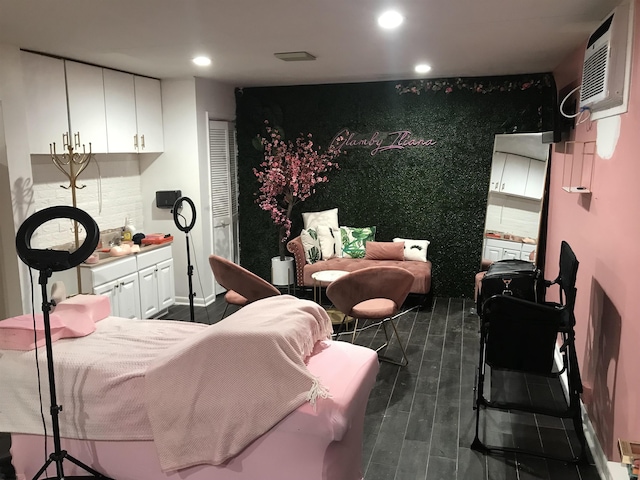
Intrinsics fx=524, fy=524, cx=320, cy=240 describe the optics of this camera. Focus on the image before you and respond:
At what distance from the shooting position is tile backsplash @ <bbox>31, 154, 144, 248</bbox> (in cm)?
437

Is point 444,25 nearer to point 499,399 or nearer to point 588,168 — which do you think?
point 588,168

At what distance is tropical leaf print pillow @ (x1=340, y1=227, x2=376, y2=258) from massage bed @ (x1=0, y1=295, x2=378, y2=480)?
3377 mm

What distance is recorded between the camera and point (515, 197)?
5.36 meters

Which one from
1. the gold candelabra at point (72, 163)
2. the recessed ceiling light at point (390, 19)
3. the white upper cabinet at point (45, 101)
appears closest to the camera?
the recessed ceiling light at point (390, 19)

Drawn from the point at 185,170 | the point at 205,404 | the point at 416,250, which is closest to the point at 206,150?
the point at 185,170

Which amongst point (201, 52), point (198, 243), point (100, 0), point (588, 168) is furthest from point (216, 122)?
point (588, 168)

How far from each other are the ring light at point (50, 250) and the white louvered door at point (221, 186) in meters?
3.59

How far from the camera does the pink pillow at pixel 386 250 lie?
230 inches

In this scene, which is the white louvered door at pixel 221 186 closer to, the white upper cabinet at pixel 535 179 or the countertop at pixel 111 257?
the countertop at pixel 111 257

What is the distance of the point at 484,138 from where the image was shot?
225 inches

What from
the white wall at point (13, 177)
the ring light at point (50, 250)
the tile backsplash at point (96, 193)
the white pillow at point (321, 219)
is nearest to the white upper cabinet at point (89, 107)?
the white wall at point (13, 177)

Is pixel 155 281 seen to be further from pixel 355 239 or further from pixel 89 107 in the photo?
pixel 355 239

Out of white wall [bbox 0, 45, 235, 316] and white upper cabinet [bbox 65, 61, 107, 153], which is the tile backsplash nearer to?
white wall [bbox 0, 45, 235, 316]

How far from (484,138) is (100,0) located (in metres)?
4.27
